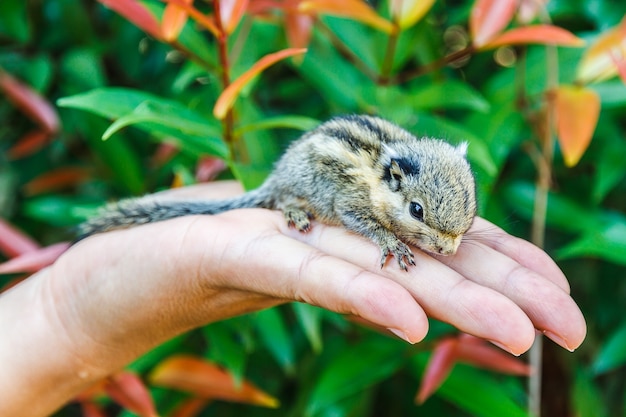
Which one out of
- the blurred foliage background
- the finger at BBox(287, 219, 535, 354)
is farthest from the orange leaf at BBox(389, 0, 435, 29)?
the finger at BBox(287, 219, 535, 354)

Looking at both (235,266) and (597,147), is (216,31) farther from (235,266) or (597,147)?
(597,147)

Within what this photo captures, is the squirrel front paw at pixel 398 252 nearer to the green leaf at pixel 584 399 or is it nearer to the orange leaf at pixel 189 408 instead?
the orange leaf at pixel 189 408

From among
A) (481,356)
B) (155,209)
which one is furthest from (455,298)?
(155,209)

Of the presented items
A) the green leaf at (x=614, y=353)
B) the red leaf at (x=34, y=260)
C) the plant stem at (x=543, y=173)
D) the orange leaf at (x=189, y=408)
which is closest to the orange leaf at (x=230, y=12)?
the red leaf at (x=34, y=260)

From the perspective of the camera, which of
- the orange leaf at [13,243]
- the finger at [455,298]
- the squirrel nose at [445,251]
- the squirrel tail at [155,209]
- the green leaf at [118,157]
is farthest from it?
the green leaf at [118,157]

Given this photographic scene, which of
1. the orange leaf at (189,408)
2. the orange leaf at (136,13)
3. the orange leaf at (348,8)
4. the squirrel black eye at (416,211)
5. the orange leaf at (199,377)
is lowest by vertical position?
the orange leaf at (189,408)

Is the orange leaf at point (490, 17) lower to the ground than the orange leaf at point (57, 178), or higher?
higher
